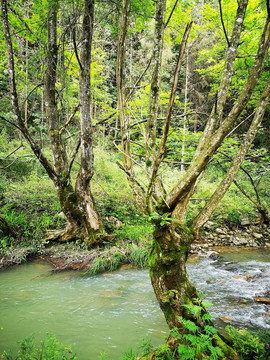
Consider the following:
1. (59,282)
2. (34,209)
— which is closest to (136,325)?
(59,282)

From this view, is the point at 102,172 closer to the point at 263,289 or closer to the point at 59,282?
the point at 59,282

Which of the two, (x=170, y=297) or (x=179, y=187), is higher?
(x=179, y=187)

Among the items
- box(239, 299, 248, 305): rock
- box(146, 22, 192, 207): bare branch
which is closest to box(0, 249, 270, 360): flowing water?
box(239, 299, 248, 305): rock

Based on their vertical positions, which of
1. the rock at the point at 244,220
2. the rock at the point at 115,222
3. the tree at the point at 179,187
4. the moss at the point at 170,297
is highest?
the tree at the point at 179,187

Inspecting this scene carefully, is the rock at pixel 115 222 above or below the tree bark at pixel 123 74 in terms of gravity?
below

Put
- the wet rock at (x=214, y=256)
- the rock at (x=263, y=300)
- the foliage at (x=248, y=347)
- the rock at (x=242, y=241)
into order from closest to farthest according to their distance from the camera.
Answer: the foliage at (x=248, y=347) < the rock at (x=263, y=300) < the wet rock at (x=214, y=256) < the rock at (x=242, y=241)

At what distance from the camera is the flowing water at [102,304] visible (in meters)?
2.82

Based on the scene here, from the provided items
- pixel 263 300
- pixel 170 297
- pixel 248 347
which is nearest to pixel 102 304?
pixel 170 297

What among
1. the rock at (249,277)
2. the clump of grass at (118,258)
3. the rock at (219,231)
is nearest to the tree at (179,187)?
the clump of grass at (118,258)

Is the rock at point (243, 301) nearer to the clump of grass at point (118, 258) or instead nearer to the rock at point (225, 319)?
the rock at point (225, 319)

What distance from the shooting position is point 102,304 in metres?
3.73

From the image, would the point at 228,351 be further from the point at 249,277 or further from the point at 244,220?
the point at 244,220

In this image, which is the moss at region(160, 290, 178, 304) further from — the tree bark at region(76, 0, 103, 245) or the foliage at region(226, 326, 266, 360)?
the tree bark at region(76, 0, 103, 245)

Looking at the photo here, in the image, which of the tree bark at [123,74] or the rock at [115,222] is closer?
the tree bark at [123,74]
